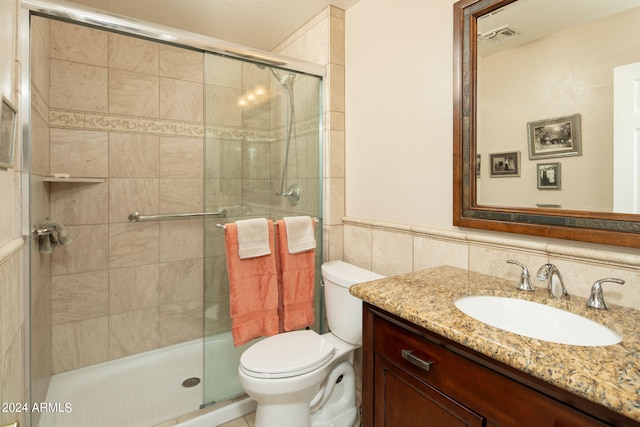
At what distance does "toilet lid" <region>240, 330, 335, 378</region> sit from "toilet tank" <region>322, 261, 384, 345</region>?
0.40ft

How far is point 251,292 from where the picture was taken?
1657 mm

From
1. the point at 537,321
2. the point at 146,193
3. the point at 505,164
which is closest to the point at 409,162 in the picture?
the point at 505,164

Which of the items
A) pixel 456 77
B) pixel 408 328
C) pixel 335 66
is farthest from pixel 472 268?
pixel 335 66

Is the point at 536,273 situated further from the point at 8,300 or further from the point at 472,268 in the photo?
the point at 8,300

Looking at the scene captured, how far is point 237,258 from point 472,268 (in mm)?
1089

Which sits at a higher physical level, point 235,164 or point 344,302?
point 235,164

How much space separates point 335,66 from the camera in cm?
199

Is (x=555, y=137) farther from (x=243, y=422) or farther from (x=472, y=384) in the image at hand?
(x=243, y=422)

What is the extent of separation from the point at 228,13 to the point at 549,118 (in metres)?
1.86

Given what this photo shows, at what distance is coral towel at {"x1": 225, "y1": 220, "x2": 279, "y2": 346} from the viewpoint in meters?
1.62

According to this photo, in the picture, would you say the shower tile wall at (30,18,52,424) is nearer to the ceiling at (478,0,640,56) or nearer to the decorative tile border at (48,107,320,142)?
the decorative tile border at (48,107,320,142)

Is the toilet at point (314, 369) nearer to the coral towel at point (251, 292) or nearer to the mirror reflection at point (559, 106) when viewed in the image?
the coral towel at point (251, 292)

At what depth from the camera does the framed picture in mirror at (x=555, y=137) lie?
3.38 feet

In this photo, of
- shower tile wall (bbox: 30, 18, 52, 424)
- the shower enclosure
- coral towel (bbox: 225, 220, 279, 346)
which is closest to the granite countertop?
coral towel (bbox: 225, 220, 279, 346)
